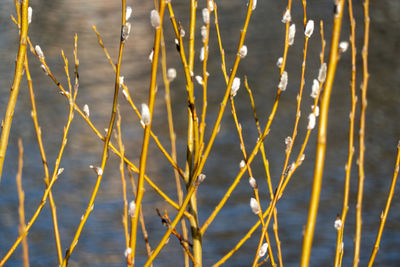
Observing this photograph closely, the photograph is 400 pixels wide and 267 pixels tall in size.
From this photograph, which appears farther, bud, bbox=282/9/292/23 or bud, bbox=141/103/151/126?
bud, bbox=282/9/292/23

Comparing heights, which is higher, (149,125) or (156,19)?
(156,19)

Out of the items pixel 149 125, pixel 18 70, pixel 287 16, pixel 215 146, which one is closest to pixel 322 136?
pixel 149 125

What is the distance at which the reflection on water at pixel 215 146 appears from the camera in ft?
12.6

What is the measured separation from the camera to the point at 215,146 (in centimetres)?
512

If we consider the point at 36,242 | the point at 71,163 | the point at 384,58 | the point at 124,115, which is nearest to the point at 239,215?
the point at 36,242

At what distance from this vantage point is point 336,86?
6383 mm

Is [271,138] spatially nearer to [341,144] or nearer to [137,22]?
[341,144]

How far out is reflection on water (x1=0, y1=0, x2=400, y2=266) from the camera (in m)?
3.83

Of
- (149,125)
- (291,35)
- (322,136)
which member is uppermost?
(291,35)

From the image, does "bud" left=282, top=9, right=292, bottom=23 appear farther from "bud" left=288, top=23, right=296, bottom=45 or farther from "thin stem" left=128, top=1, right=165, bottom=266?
"thin stem" left=128, top=1, right=165, bottom=266

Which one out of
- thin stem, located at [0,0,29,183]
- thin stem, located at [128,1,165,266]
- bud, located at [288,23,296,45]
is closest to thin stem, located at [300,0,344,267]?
thin stem, located at [128,1,165,266]

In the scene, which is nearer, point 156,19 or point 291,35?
point 156,19

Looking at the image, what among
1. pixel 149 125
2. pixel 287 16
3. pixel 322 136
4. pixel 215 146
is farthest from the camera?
pixel 215 146

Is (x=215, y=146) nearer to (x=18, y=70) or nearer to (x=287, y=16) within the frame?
(x=287, y=16)
